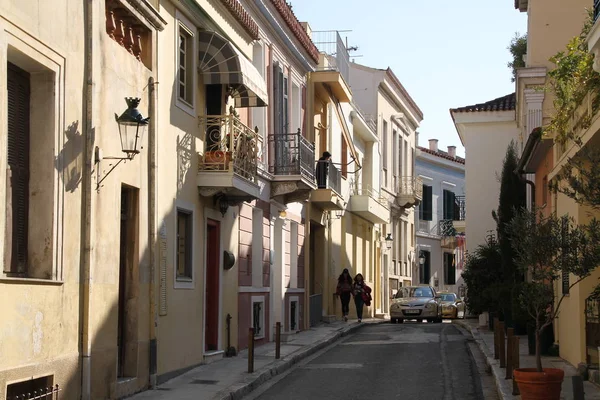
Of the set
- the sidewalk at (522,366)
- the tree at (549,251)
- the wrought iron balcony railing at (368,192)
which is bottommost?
the sidewalk at (522,366)

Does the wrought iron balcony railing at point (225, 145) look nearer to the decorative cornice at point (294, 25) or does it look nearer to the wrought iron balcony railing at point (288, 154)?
the wrought iron balcony railing at point (288, 154)

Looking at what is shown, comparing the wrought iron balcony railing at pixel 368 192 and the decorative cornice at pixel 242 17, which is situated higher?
the decorative cornice at pixel 242 17

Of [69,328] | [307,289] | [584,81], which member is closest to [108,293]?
[69,328]

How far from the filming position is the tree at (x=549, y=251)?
11.5 meters

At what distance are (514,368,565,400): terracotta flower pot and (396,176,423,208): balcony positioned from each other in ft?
109

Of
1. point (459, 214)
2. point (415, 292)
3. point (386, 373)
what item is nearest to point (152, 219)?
point (386, 373)

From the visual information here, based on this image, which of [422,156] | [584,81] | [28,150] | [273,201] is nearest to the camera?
[28,150]

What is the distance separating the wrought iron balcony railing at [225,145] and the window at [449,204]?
4250 cm

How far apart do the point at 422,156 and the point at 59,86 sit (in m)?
46.5

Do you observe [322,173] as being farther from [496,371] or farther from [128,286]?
[128,286]

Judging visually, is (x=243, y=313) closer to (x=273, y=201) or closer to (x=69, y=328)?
→ (x=273, y=201)

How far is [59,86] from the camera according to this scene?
11.1 m

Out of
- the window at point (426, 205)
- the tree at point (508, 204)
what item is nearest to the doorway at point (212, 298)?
the tree at point (508, 204)

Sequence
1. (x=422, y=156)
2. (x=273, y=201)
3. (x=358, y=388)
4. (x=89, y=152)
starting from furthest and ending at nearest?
(x=422, y=156), (x=273, y=201), (x=358, y=388), (x=89, y=152)
